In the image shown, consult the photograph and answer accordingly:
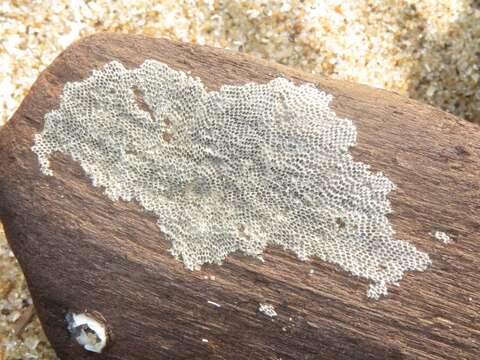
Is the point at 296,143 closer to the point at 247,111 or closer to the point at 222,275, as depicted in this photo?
the point at 247,111

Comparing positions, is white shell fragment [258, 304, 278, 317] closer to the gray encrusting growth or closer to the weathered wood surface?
the weathered wood surface

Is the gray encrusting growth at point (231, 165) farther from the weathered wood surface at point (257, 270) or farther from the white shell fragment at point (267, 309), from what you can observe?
the white shell fragment at point (267, 309)

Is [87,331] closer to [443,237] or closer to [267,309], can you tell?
[267,309]

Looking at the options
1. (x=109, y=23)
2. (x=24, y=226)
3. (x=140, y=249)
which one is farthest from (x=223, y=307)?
(x=109, y=23)

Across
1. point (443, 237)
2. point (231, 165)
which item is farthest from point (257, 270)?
point (443, 237)

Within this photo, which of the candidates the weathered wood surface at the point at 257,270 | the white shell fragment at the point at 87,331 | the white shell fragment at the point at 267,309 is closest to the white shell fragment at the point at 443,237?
the weathered wood surface at the point at 257,270

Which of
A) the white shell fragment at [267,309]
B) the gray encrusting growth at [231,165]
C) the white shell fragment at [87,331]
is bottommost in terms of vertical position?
the white shell fragment at [87,331]

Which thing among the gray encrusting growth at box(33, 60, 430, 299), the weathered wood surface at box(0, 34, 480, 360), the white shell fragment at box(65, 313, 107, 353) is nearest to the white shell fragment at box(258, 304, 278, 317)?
the weathered wood surface at box(0, 34, 480, 360)
